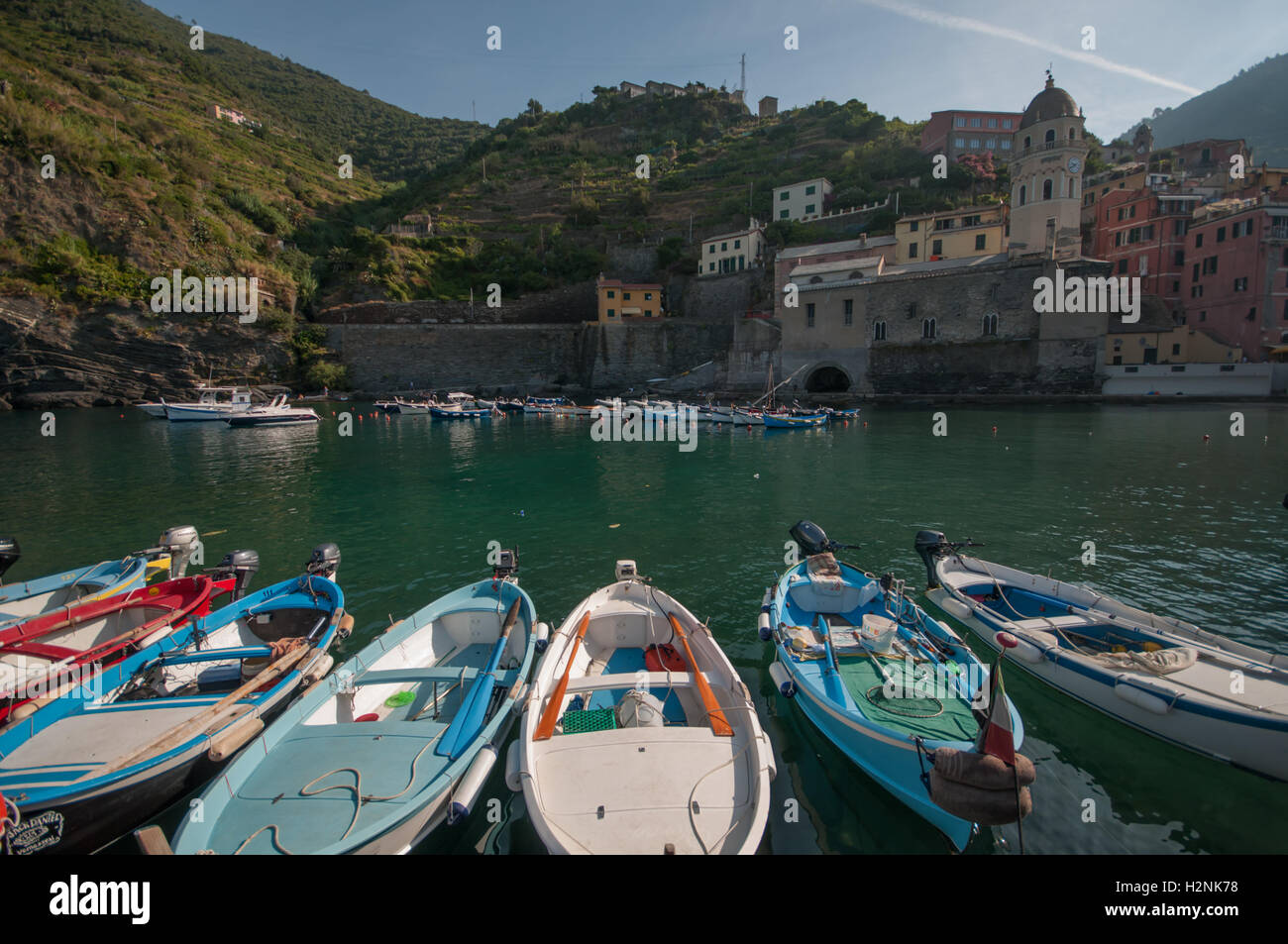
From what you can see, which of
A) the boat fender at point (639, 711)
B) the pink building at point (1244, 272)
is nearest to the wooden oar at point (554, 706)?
the boat fender at point (639, 711)

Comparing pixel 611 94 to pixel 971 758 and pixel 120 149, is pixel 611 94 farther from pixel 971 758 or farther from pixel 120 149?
pixel 971 758

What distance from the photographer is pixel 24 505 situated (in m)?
15.8

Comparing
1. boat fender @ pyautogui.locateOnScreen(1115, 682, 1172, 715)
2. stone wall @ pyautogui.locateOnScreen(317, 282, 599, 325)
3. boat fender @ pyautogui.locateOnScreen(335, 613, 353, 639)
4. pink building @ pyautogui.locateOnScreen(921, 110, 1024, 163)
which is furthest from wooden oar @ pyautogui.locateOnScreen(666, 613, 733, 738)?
pink building @ pyautogui.locateOnScreen(921, 110, 1024, 163)

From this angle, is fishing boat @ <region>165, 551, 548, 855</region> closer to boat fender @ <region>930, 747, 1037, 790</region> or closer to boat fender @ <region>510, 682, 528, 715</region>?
boat fender @ <region>510, 682, 528, 715</region>

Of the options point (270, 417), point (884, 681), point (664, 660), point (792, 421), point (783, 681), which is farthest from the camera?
point (270, 417)

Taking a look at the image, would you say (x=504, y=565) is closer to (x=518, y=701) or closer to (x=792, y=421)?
(x=518, y=701)

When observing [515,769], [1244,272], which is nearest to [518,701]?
[515,769]

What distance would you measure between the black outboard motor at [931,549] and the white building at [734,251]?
49608 mm

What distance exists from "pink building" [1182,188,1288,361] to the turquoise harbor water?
13217mm

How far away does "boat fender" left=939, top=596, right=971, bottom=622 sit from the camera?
319 inches

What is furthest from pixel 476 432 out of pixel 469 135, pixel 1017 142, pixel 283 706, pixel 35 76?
pixel 469 135

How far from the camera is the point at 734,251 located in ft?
183

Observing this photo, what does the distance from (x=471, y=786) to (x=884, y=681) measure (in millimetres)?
4204

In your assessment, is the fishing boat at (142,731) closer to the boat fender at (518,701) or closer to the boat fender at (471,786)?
the boat fender at (471,786)
